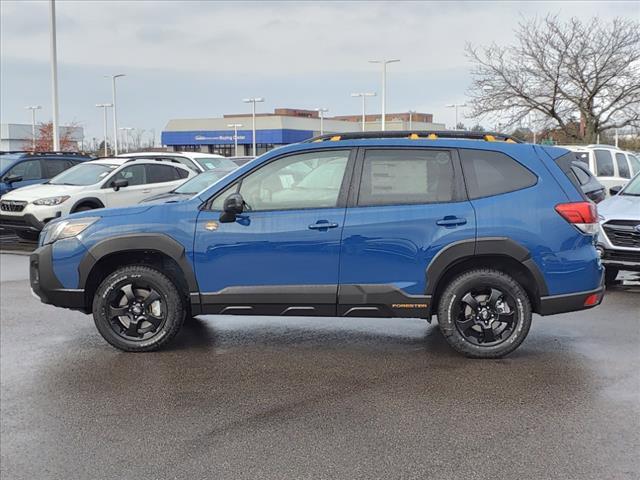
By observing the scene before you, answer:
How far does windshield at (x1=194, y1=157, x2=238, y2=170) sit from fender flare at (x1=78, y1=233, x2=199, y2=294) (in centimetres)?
923

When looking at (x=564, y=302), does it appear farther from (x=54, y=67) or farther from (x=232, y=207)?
(x=54, y=67)

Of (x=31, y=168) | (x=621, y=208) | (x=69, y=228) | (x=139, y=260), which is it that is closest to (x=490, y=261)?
(x=139, y=260)

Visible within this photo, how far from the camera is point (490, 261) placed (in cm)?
574

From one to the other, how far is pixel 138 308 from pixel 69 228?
36.5 inches

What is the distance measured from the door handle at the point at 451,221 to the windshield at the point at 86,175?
9.91 metres

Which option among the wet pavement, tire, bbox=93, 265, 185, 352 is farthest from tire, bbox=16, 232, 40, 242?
tire, bbox=93, 265, 185, 352

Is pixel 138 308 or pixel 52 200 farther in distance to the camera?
pixel 52 200

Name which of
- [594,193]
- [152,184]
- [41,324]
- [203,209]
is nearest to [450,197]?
[203,209]

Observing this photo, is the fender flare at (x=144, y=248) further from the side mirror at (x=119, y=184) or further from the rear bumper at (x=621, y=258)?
the side mirror at (x=119, y=184)

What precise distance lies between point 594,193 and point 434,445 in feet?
31.0

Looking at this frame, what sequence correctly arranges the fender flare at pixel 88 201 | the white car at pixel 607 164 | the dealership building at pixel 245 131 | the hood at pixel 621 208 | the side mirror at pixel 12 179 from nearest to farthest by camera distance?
the hood at pixel 621 208 < the fender flare at pixel 88 201 < the white car at pixel 607 164 < the side mirror at pixel 12 179 < the dealership building at pixel 245 131

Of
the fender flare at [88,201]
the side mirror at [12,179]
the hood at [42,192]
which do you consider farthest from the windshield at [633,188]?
the side mirror at [12,179]

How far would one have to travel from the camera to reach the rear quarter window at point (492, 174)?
18.6ft

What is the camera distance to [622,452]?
3.94m
